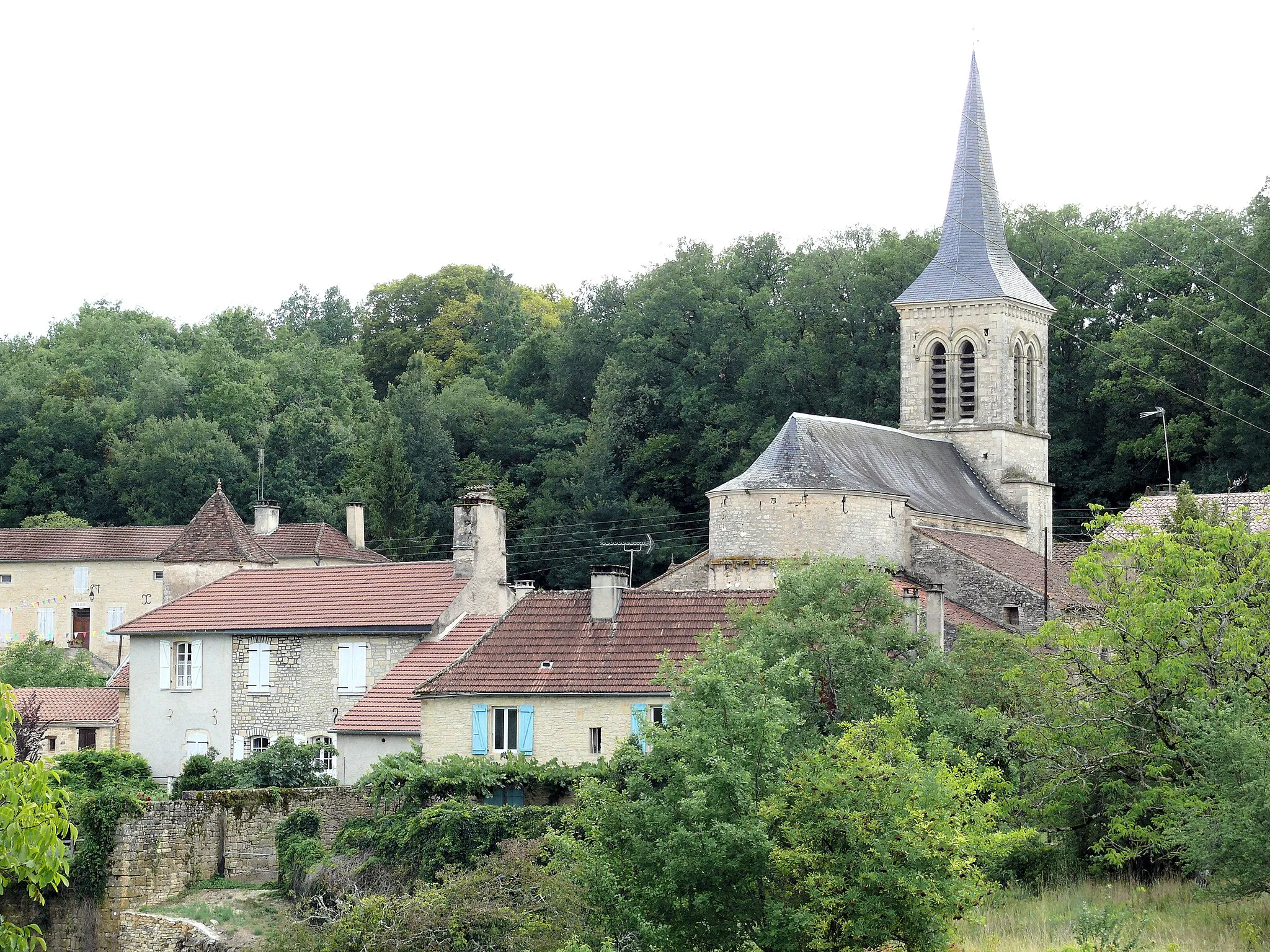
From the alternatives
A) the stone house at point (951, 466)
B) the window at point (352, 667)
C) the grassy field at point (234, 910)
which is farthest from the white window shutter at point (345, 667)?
the stone house at point (951, 466)

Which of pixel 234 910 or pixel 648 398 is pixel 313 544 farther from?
pixel 234 910

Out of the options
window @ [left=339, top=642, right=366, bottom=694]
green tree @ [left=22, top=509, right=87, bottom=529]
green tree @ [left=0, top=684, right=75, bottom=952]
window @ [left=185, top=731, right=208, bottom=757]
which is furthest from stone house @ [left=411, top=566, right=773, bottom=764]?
green tree @ [left=22, top=509, right=87, bottom=529]

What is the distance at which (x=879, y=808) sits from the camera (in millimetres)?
19297

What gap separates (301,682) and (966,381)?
2645cm

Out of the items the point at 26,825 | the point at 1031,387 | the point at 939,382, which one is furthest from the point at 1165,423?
the point at 26,825

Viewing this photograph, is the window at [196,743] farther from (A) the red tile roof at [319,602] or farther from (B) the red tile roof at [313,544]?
(B) the red tile roof at [313,544]

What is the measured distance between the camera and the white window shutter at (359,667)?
36.6m

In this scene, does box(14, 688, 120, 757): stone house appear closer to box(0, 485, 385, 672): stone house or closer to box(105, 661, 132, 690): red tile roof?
box(105, 661, 132, 690): red tile roof

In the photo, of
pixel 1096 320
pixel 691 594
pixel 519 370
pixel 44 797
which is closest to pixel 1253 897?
pixel 691 594

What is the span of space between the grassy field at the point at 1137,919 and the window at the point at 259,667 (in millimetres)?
18123

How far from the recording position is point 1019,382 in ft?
188

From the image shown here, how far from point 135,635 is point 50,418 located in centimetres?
4356

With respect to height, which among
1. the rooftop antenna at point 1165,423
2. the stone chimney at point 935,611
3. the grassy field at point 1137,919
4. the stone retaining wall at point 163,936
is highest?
the rooftop antenna at point 1165,423

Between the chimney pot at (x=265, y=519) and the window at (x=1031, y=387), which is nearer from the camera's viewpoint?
the window at (x=1031, y=387)
